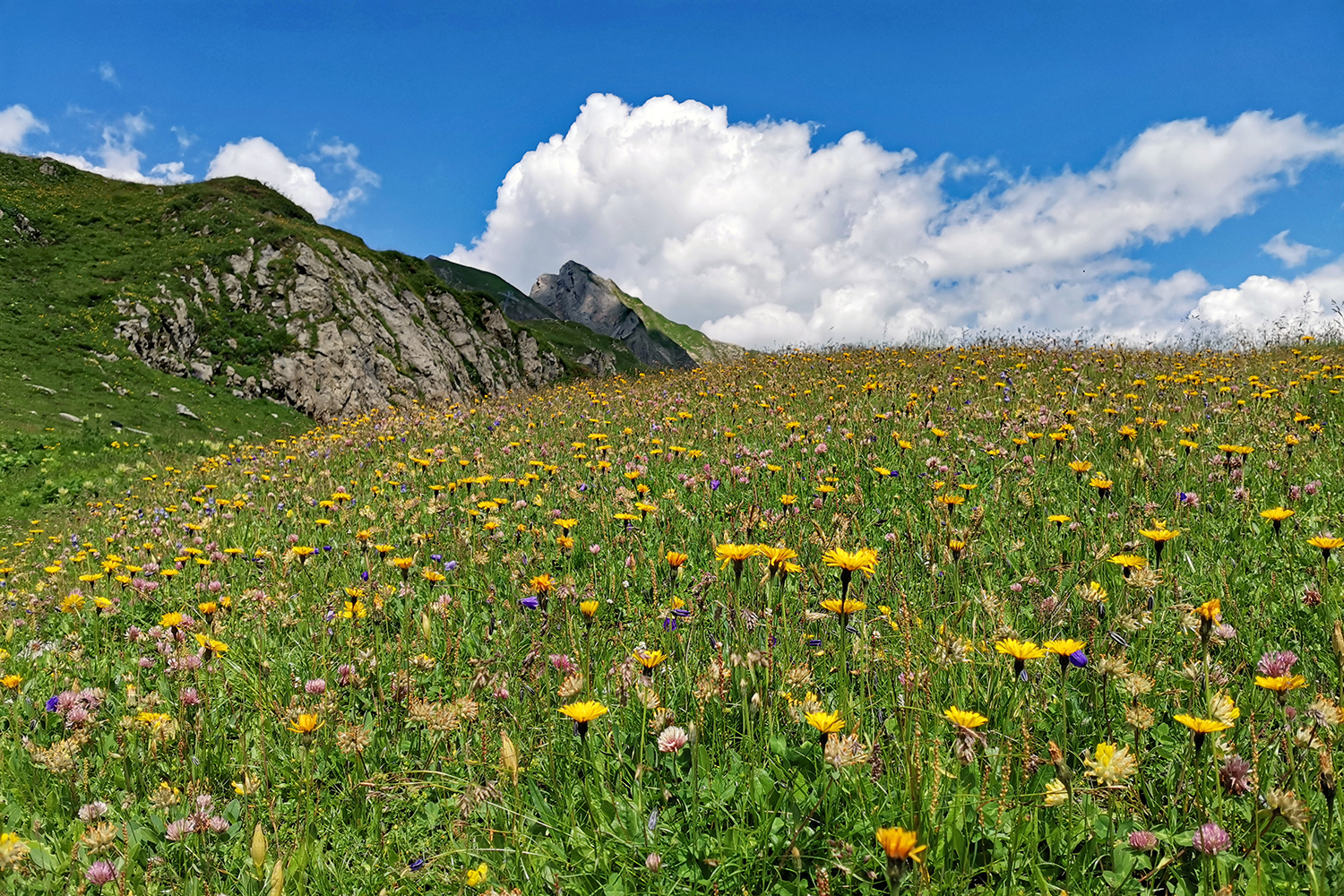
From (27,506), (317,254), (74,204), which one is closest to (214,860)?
(27,506)

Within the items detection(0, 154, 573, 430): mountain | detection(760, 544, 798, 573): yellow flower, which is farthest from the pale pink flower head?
detection(0, 154, 573, 430): mountain

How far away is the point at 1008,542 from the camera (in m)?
3.82

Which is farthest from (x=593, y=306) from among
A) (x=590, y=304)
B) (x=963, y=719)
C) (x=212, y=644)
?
(x=963, y=719)

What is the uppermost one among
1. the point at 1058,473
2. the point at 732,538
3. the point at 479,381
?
the point at 479,381

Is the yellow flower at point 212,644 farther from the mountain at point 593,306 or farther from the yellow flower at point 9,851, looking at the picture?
the mountain at point 593,306

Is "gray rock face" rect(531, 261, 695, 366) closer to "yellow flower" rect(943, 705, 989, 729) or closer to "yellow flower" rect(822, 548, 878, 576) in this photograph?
"yellow flower" rect(822, 548, 878, 576)

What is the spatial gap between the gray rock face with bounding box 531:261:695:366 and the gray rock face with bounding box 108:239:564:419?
11364 centimetres

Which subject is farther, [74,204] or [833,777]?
[74,204]

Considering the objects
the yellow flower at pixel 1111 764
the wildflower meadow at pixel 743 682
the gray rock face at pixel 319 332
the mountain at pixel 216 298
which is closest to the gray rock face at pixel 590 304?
the mountain at pixel 216 298

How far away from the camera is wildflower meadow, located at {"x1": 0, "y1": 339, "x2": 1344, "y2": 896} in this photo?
67.6 inches

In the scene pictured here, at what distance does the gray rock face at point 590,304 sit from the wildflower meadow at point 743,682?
140m

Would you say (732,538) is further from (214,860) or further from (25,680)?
(25,680)

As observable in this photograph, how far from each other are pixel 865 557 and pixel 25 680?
175 inches

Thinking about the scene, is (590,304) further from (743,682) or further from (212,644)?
(743,682)
